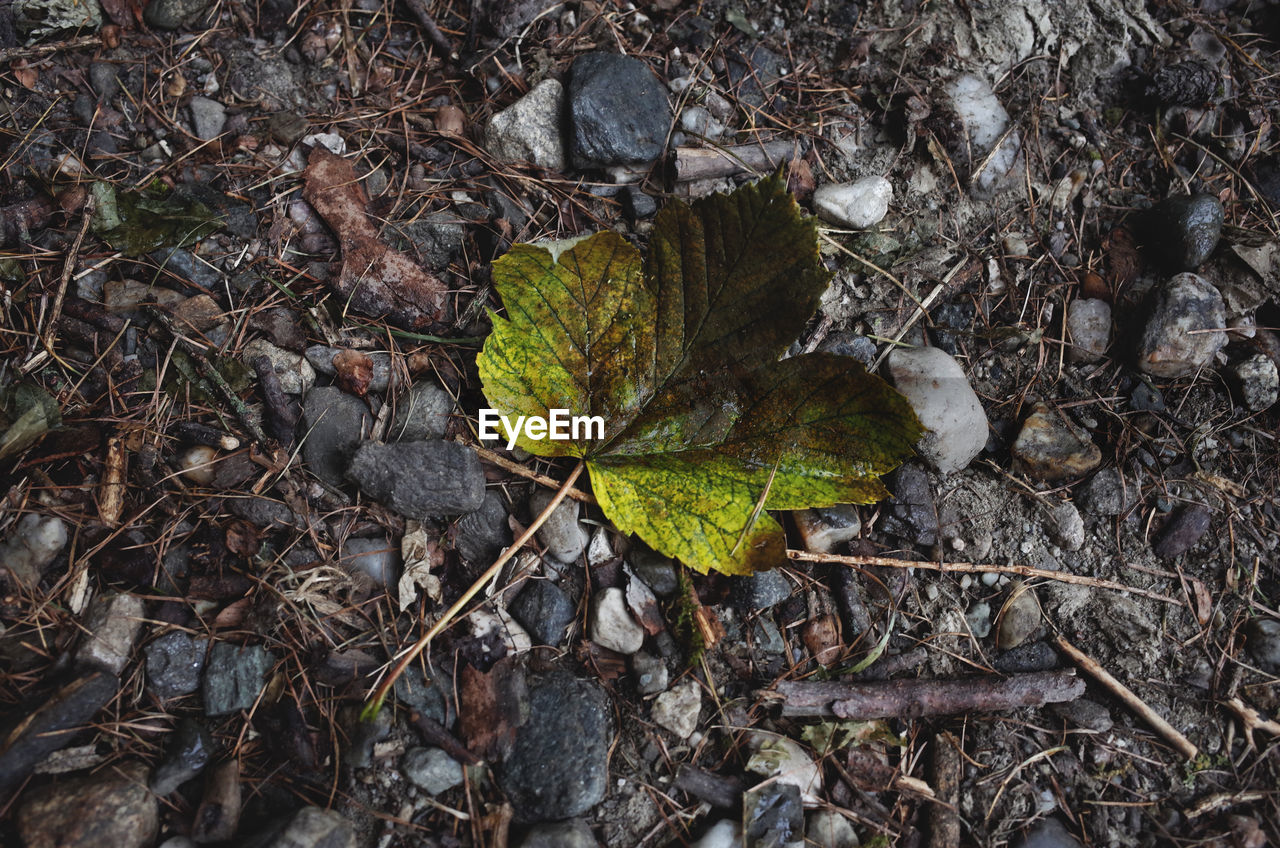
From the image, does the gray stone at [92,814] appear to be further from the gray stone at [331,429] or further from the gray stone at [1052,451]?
the gray stone at [1052,451]

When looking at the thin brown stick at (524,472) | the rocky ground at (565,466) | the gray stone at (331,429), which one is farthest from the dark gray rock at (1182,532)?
the gray stone at (331,429)

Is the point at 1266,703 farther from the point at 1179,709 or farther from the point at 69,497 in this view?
the point at 69,497

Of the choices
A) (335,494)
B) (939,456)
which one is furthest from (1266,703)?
(335,494)

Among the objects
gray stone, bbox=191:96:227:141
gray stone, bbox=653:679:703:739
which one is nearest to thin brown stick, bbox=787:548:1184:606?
gray stone, bbox=653:679:703:739

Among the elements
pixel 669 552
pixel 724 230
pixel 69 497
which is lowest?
pixel 69 497

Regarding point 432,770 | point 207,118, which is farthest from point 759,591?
point 207,118
